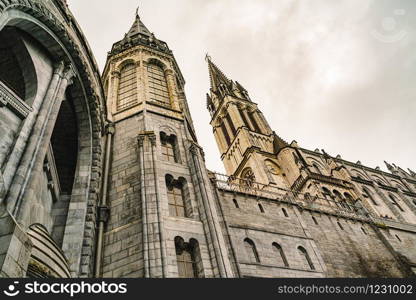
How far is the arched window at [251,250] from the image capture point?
53.8 ft

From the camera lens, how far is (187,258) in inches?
444

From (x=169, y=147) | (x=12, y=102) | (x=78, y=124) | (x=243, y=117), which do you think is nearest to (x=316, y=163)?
(x=243, y=117)

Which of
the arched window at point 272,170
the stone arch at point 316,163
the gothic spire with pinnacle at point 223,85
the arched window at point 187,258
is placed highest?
the gothic spire with pinnacle at point 223,85

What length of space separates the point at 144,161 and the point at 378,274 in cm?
1620

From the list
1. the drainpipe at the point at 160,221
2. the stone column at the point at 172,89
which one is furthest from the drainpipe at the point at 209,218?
the stone column at the point at 172,89

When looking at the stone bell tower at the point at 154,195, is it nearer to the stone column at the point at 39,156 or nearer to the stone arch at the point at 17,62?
the stone column at the point at 39,156

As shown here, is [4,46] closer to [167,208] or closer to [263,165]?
[167,208]

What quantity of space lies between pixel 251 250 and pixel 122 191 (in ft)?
23.2

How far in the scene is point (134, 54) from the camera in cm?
2231

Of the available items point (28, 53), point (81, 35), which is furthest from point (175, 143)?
point (28, 53)

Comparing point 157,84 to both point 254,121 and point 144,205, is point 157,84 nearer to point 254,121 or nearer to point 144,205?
point 144,205

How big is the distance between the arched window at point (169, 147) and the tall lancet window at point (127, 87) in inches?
126

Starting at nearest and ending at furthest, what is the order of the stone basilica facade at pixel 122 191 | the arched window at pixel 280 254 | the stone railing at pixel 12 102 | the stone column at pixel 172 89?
the stone railing at pixel 12 102 < the stone basilica facade at pixel 122 191 < the arched window at pixel 280 254 < the stone column at pixel 172 89

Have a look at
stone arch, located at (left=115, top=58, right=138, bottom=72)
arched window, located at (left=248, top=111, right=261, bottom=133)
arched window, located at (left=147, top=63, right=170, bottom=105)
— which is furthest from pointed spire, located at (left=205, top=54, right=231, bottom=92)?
arched window, located at (left=147, top=63, right=170, bottom=105)
